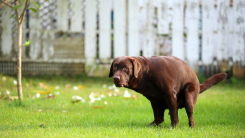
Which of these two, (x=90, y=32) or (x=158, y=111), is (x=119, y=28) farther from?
(x=158, y=111)

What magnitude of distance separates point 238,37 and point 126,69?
6.77m

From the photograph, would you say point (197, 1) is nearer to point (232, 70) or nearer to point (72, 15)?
point (232, 70)

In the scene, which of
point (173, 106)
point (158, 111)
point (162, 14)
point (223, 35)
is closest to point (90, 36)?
point (162, 14)

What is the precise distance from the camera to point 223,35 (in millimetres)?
8453

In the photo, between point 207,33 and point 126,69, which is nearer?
point 126,69

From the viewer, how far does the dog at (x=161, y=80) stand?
9.94 feet

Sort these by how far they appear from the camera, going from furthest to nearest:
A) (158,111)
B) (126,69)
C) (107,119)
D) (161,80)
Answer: (107,119), (158,111), (161,80), (126,69)

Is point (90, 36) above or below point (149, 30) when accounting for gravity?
below

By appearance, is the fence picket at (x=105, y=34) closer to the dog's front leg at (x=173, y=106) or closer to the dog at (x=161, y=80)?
the dog at (x=161, y=80)

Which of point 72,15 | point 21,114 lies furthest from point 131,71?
point 72,15

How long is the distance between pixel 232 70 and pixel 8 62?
744cm

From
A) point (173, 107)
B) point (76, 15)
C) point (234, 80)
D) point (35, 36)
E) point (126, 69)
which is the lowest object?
point (234, 80)

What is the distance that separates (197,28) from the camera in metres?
8.45

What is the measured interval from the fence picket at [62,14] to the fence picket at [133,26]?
83.4 inches
